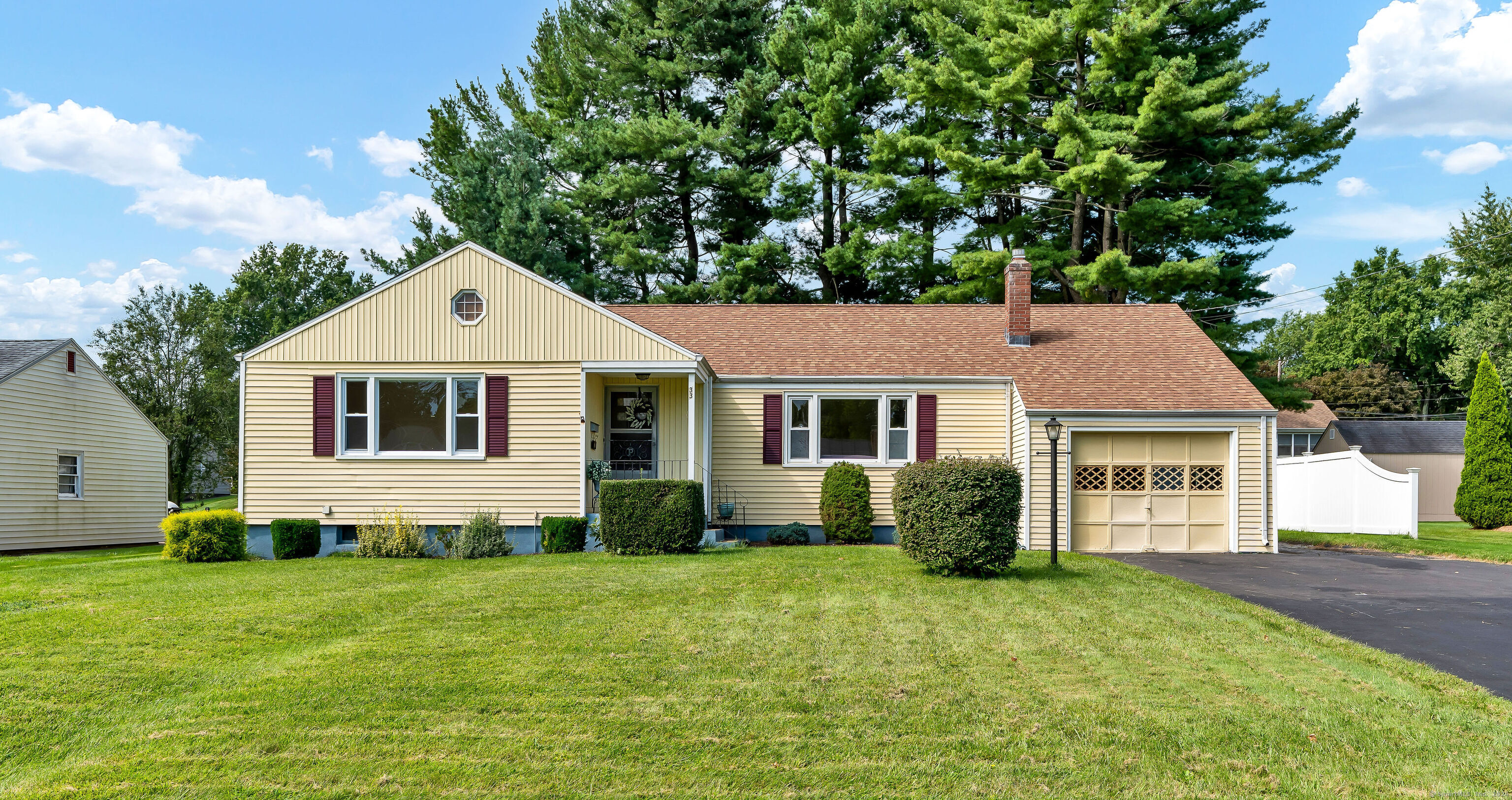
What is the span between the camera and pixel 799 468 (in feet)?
56.6

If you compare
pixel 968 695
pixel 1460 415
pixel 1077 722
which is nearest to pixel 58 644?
pixel 968 695

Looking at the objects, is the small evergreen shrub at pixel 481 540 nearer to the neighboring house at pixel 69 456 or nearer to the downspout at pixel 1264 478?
the downspout at pixel 1264 478

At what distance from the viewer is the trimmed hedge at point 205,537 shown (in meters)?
14.6

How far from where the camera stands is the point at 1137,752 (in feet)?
18.1

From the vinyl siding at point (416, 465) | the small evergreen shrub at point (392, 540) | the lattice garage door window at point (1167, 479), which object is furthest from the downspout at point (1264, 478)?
the small evergreen shrub at point (392, 540)

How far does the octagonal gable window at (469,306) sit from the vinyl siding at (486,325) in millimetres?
82

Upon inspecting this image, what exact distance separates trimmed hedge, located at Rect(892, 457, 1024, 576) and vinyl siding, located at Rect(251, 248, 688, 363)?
608 centimetres

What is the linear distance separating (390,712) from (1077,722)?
433 centimetres

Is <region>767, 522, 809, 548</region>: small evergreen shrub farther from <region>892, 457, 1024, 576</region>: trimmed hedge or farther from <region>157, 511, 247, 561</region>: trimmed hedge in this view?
<region>157, 511, 247, 561</region>: trimmed hedge

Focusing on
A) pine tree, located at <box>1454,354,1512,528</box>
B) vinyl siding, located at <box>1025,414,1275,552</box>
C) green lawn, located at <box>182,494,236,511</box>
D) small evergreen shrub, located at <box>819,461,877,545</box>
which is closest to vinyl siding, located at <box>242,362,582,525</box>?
small evergreen shrub, located at <box>819,461,877,545</box>

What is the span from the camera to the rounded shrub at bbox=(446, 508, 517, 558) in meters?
14.7

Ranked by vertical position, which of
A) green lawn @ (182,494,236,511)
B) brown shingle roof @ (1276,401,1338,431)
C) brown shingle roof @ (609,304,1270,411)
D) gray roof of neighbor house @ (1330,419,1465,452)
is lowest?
green lawn @ (182,494,236,511)

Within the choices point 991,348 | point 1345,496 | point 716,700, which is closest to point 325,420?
point 716,700

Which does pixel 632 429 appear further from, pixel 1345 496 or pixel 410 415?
pixel 1345 496
